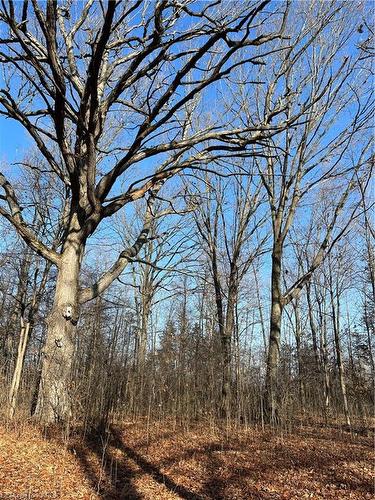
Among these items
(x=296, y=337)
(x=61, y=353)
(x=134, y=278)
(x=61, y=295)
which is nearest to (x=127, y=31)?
(x=61, y=295)

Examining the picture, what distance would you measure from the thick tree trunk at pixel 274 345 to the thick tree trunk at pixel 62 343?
4.33 meters

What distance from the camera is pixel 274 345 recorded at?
9102 millimetres

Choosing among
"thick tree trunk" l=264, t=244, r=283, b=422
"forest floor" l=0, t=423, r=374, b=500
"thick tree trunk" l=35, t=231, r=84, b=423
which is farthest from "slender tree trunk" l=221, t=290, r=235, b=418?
"thick tree trunk" l=35, t=231, r=84, b=423

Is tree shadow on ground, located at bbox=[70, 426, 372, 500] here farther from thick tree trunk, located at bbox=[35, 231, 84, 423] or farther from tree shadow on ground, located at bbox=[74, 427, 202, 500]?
thick tree trunk, located at bbox=[35, 231, 84, 423]

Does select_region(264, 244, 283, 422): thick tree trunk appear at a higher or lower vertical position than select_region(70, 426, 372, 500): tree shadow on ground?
higher

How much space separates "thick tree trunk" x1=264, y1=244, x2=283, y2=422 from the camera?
829cm

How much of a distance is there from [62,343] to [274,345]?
196 inches

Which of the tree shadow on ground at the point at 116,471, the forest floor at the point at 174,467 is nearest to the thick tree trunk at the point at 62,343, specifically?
the forest floor at the point at 174,467

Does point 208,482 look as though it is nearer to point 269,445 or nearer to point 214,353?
point 269,445

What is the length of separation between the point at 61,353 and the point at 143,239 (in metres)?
3.20

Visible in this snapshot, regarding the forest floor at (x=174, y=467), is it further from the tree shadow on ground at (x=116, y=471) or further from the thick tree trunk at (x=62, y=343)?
the thick tree trunk at (x=62, y=343)

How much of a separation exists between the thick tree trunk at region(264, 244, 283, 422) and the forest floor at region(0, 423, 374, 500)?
58.4 inches

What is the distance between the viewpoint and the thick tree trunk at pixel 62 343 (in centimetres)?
585

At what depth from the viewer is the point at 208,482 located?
180 inches
